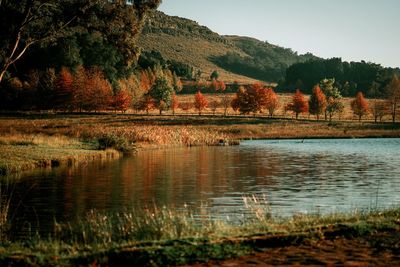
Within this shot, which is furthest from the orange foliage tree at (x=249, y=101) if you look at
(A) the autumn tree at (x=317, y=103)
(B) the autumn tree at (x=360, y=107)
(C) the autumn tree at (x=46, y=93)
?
(C) the autumn tree at (x=46, y=93)

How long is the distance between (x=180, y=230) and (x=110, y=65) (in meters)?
127

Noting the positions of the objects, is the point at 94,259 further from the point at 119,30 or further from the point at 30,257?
the point at 119,30

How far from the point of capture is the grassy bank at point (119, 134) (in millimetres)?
40719

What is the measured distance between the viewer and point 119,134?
60.0 metres

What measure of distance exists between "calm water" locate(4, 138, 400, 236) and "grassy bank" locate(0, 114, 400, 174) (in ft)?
10.6

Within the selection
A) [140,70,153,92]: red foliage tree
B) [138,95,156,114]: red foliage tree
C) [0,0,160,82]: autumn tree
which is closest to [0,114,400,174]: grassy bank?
[0,0,160,82]: autumn tree

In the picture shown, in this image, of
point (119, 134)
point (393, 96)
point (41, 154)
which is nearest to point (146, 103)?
point (393, 96)

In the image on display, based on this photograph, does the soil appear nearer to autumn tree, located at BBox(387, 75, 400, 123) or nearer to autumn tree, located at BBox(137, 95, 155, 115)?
autumn tree, located at BBox(137, 95, 155, 115)

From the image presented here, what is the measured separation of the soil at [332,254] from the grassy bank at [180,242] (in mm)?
292

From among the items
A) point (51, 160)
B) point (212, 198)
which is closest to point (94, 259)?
point (212, 198)

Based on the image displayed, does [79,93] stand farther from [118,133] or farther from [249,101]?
[118,133]

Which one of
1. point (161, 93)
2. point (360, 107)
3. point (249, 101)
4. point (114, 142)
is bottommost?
point (114, 142)

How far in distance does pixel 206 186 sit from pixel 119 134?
3155 centimetres

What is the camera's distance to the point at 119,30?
3134cm
